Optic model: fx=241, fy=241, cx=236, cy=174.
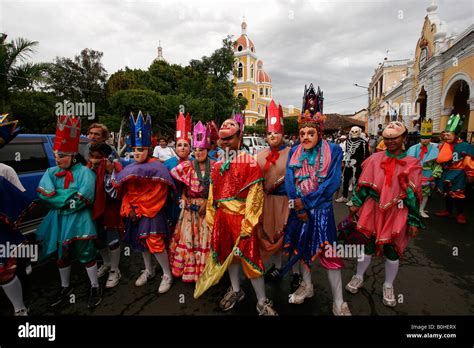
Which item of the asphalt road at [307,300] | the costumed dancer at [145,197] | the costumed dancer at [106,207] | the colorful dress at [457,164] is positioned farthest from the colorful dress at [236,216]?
the colorful dress at [457,164]

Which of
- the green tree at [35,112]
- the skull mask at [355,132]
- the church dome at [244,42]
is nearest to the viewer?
the skull mask at [355,132]

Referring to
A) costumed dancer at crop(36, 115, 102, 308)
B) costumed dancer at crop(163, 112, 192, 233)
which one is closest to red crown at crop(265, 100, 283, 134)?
costumed dancer at crop(163, 112, 192, 233)

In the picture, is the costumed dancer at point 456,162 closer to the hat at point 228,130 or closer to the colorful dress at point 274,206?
the colorful dress at point 274,206

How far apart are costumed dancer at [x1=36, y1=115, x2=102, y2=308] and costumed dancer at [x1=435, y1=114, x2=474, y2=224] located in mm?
6557

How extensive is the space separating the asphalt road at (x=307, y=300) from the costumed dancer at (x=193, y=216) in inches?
12.2

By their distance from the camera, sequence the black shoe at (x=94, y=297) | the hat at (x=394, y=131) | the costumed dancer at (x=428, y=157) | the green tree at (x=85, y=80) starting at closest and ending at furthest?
the hat at (x=394, y=131)
the black shoe at (x=94, y=297)
the costumed dancer at (x=428, y=157)
the green tree at (x=85, y=80)

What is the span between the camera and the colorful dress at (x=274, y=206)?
9.17 feet

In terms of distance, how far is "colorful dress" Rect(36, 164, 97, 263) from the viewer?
2.62m

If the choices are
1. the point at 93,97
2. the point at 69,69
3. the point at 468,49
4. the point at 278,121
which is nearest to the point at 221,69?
the point at 93,97

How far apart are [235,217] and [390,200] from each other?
1.61 m

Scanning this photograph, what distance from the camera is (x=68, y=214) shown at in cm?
268

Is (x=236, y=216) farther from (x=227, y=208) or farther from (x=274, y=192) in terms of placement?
(x=274, y=192)

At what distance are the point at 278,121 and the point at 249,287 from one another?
2155mm

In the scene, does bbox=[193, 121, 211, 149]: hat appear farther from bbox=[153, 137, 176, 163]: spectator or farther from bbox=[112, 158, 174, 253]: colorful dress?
bbox=[153, 137, 176, 163]: spectator
